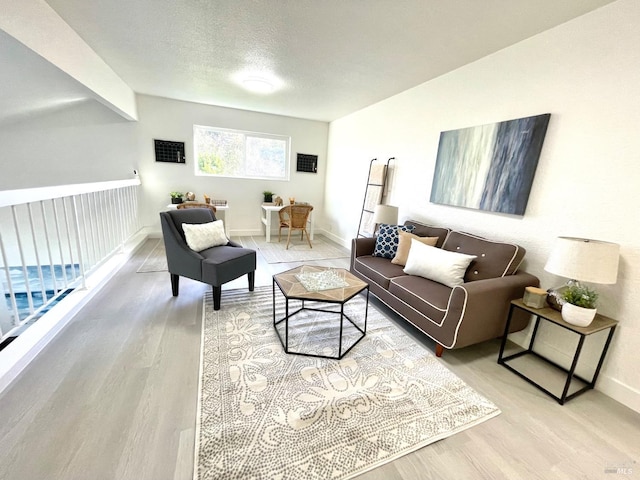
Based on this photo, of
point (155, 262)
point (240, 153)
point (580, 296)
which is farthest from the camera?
point (240, 153)

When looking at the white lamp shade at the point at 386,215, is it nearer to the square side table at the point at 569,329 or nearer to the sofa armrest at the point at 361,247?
the sofa armrest at the point at 361,247

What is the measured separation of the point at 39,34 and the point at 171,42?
939 mm

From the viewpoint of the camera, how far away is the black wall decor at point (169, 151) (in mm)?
4584

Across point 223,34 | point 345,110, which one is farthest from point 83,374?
point 345,110

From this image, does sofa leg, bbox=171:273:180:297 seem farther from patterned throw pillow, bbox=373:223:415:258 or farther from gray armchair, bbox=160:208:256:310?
patterned throw pillow, bbox=373:223:415:258

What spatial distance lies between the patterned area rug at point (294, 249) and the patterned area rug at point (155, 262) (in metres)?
1.29

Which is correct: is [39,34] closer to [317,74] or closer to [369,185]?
[317,74]

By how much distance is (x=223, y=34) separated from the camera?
229 cm

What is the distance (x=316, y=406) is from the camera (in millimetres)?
1526

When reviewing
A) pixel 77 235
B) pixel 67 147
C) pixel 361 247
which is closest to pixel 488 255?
pixel 361 247

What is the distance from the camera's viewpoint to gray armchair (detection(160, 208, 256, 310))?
8.00 feet

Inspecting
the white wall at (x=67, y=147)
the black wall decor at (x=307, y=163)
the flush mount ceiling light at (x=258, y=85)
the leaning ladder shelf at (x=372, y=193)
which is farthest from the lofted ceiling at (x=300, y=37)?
the black wall decor at (x=307, y=163)

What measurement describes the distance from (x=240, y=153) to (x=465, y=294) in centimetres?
476

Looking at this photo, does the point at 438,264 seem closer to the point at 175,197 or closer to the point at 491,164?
the point at 491,164
